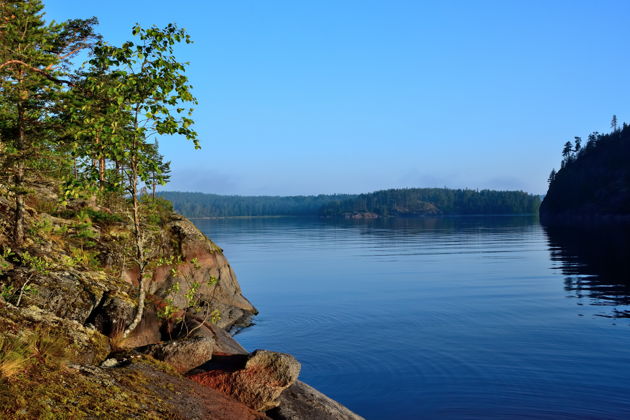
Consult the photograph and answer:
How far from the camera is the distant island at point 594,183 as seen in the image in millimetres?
138875

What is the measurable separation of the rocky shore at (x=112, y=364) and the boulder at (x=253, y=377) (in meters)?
0.02

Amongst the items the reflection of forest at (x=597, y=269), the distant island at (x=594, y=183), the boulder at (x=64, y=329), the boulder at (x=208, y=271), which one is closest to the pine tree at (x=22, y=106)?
the boulder at (x=64, y=329)

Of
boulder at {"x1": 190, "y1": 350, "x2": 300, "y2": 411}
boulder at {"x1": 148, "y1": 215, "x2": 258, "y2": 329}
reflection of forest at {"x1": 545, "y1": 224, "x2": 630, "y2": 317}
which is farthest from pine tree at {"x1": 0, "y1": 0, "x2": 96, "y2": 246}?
reflection of forest at {"x1": 545, "y1": 224, "x2": 630, "y2": 317}

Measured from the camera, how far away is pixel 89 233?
19.8m

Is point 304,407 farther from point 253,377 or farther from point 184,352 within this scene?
point 184,352

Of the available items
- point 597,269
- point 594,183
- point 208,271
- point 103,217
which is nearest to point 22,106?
point 103,217

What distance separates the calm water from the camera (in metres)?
16.0

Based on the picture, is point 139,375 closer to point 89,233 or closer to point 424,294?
point 89,233

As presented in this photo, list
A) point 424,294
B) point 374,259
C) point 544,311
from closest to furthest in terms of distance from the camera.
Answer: point 544,311 → point 424,294 → point 374,259

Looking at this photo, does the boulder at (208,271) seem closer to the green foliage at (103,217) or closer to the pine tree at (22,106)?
the green foliage at (103,217)

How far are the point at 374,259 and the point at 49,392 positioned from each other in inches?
2121

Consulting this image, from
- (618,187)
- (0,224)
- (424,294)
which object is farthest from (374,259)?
(618,187)

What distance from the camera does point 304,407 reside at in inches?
440

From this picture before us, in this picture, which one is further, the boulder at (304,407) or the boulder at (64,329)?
the boulder at (304,407)
